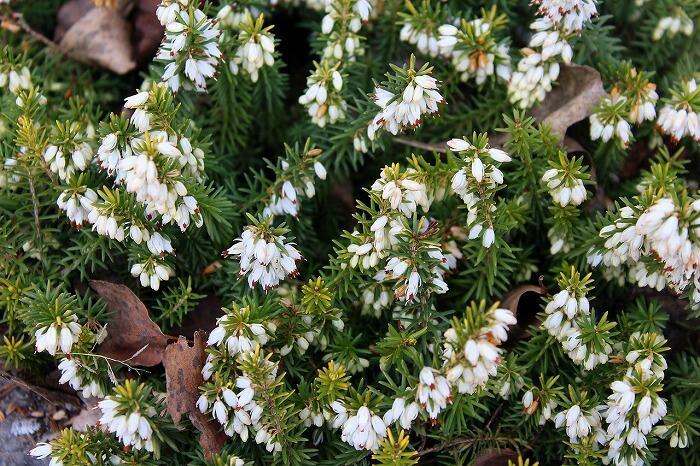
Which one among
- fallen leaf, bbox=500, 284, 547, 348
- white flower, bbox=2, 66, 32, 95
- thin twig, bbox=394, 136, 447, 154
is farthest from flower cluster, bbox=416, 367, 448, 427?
white flower, bbox=2, 66, 32, 95

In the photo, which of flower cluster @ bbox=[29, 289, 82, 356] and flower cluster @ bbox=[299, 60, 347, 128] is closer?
flower cluster @ bbox=[29, 289, 82, 356]

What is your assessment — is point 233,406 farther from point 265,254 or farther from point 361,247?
Answer: point 361,247

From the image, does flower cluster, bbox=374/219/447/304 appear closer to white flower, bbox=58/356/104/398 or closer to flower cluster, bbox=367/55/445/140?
flower cluster, bbox=367/55/445/140

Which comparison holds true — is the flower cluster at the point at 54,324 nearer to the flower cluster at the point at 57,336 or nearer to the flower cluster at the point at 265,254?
the flower cluster at the point at 57,336

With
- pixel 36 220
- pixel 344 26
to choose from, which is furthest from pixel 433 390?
pixel 36 220

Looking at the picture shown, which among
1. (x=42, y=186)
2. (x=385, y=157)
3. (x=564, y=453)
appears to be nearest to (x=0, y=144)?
(x=42, y=186)

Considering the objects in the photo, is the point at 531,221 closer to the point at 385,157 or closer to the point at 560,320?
the point at 560,320
